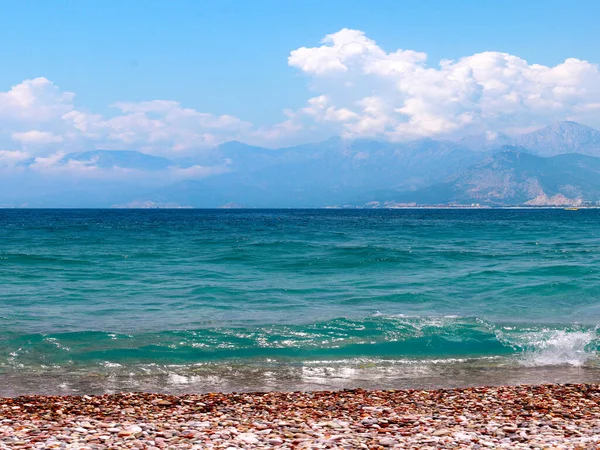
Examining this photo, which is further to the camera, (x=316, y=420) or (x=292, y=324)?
(x=292, y=324)

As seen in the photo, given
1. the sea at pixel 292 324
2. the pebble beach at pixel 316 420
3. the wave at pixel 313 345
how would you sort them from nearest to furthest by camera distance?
the pebble beach at pixel 316 420 < the sea at pixel 292 324 < the wave at pixel 313 345

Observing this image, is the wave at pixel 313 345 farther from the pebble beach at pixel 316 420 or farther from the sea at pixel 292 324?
the pebble beach at pixel 316 420

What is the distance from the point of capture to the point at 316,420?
1145 centimetres

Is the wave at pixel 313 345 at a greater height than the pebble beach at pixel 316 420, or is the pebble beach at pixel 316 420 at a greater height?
Answer: the pebble beach at pixel 316 420

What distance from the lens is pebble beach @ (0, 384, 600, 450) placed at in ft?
32.5

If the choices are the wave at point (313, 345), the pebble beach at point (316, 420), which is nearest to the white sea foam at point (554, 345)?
the wave at point (313, 345)

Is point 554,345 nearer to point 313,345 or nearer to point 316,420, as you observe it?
point 313,345

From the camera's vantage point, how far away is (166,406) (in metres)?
12.6

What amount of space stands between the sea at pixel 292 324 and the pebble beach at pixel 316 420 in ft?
6.47

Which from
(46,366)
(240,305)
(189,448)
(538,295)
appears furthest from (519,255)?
(189,448)

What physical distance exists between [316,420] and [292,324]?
36.7 feet

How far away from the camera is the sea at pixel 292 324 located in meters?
16.5

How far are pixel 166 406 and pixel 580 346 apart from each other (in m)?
14.0

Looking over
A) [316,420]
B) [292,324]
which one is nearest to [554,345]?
[292,324]
